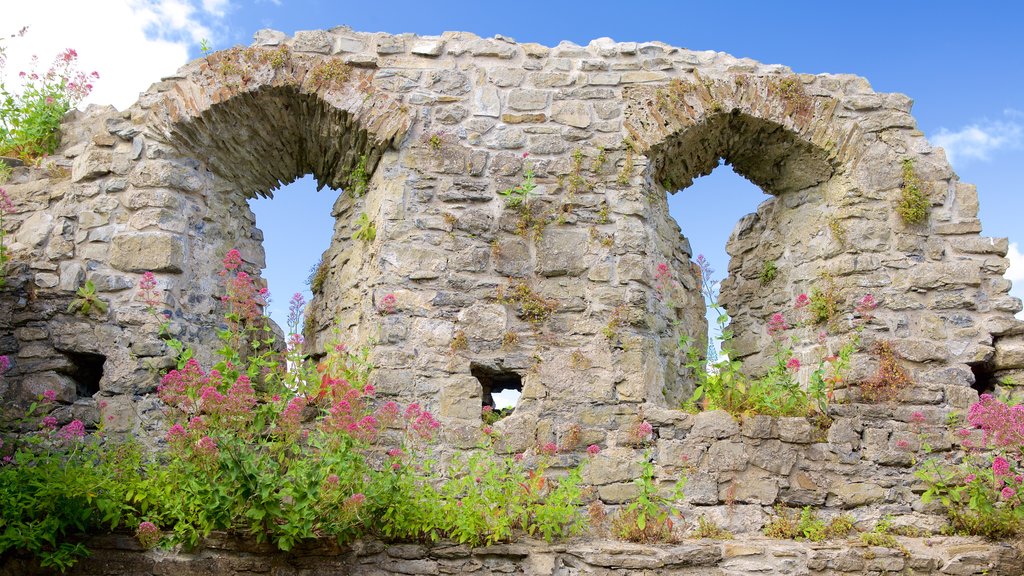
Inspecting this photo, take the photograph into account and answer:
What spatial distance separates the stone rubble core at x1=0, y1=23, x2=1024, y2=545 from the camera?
5672 mm

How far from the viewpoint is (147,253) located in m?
6.14

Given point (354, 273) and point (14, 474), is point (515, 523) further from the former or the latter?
point (14, 474)

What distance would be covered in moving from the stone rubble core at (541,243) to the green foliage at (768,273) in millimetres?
30

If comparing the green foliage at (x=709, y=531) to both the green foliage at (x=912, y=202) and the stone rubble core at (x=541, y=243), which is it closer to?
the stone rubble core at (x=541, y=243)

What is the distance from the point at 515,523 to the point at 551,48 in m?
3.64

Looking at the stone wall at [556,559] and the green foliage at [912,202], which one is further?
the green foliage at [912,202]

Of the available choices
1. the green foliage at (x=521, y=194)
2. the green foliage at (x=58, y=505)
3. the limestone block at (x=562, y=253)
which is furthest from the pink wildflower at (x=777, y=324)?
the green foliage at (x=58, y=505)

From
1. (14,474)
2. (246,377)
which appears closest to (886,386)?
(246,377)

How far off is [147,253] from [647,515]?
403cm

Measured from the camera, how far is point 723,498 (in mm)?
5488

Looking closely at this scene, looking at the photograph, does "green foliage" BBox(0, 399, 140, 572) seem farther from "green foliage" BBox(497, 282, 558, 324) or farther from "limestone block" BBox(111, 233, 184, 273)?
"green foliage" BBox(497, 282, 558, 324)

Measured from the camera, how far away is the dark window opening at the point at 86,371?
6.00 m

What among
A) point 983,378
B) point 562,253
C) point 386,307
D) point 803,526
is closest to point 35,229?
point 386,307

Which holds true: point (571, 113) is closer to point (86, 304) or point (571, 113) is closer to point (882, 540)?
point (882, 540)
